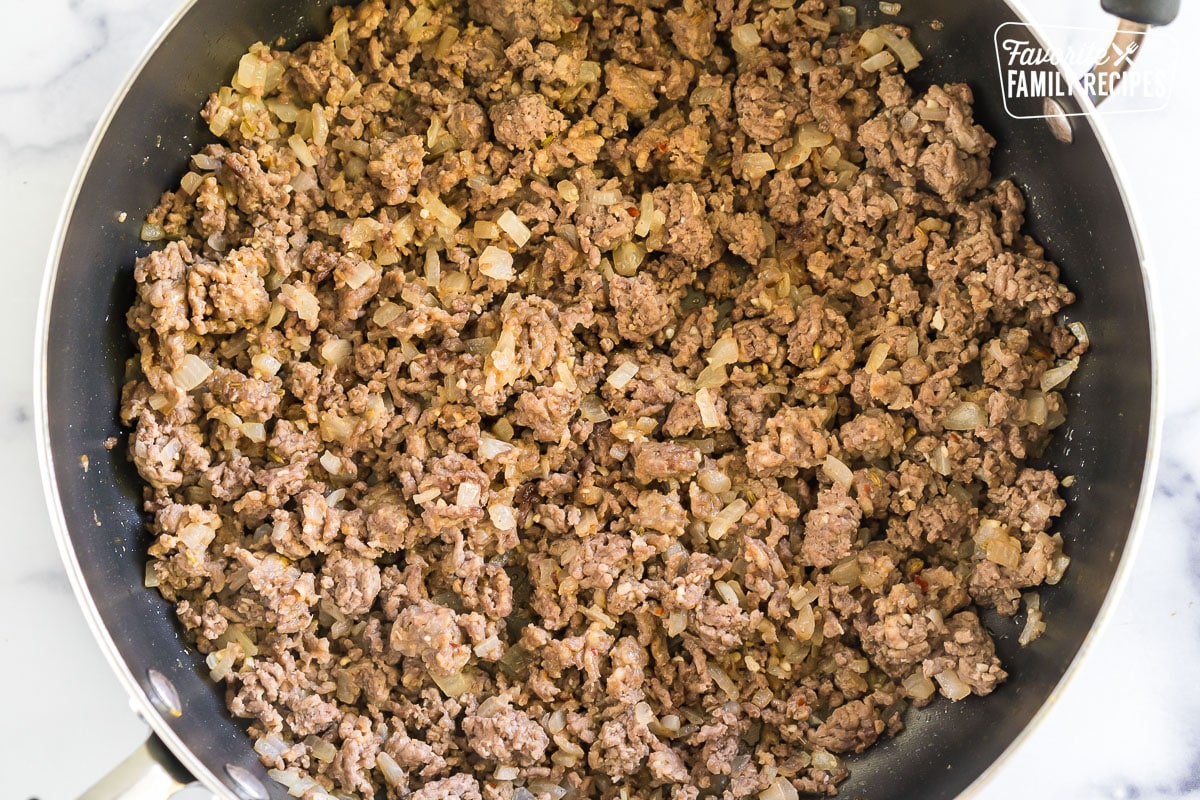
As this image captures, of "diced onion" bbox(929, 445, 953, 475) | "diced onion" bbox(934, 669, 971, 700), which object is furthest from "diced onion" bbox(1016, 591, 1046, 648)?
"diced onion" bbox(929, 445, 953, 475)

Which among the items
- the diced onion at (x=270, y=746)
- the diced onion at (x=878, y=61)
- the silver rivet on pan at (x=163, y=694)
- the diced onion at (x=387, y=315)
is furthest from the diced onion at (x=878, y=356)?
the silver rivet on pan at (x=163, y=694)

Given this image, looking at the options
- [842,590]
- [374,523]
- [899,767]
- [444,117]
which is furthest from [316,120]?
[899,767]

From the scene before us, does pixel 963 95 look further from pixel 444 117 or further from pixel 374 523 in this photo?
pixel 374 523

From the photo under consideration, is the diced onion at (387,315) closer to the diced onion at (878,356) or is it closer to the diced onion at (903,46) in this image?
the diced onion at (878,356)

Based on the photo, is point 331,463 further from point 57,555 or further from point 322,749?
point 57,555

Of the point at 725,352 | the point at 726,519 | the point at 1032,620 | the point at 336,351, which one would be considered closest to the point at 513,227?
the point at 336,351

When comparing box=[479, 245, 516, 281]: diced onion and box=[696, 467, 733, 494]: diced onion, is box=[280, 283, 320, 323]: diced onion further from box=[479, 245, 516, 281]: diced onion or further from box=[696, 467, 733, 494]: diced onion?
box=[696, 467, 733, 494]: diced onion

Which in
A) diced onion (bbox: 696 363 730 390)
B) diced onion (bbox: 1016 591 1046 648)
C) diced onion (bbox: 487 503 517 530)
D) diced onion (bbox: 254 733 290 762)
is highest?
diced onion (bbox: 696 363 730 390)
